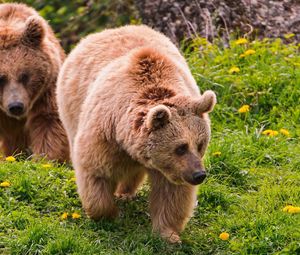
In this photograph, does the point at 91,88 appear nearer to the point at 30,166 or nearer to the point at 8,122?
the point at 30,166

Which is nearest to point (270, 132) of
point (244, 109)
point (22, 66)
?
point (244, 109)

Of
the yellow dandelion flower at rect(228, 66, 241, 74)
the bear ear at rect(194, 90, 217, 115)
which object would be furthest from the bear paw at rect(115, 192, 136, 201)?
the yellow dandelion flower at rect(228, 66, 241, 74)

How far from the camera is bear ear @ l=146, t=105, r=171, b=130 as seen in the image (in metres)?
5.84

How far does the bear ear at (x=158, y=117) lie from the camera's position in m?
A: 5.84

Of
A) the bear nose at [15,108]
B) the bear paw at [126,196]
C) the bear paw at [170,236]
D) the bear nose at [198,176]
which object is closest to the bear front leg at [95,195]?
the bear paw at [170,236]

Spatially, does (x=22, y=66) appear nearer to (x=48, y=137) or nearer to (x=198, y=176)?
(x=48, y=137)

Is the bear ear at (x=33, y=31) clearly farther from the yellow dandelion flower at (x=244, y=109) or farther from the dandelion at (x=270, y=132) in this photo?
the dandelion at (x=270, y=132)

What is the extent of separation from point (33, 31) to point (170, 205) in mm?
2689

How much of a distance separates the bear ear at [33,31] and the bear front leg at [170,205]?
244cm

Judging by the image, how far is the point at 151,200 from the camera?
6555 millimetres

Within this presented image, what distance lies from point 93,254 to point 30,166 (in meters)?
1.59

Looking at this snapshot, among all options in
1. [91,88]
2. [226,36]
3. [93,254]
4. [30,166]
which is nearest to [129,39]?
[91,88]

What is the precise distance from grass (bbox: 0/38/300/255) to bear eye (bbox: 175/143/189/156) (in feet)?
2.32

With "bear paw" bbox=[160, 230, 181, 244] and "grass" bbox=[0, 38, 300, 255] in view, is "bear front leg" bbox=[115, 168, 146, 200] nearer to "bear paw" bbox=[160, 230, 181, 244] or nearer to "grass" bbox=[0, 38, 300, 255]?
"grass" bbox=[0, 38, 300, 255]
